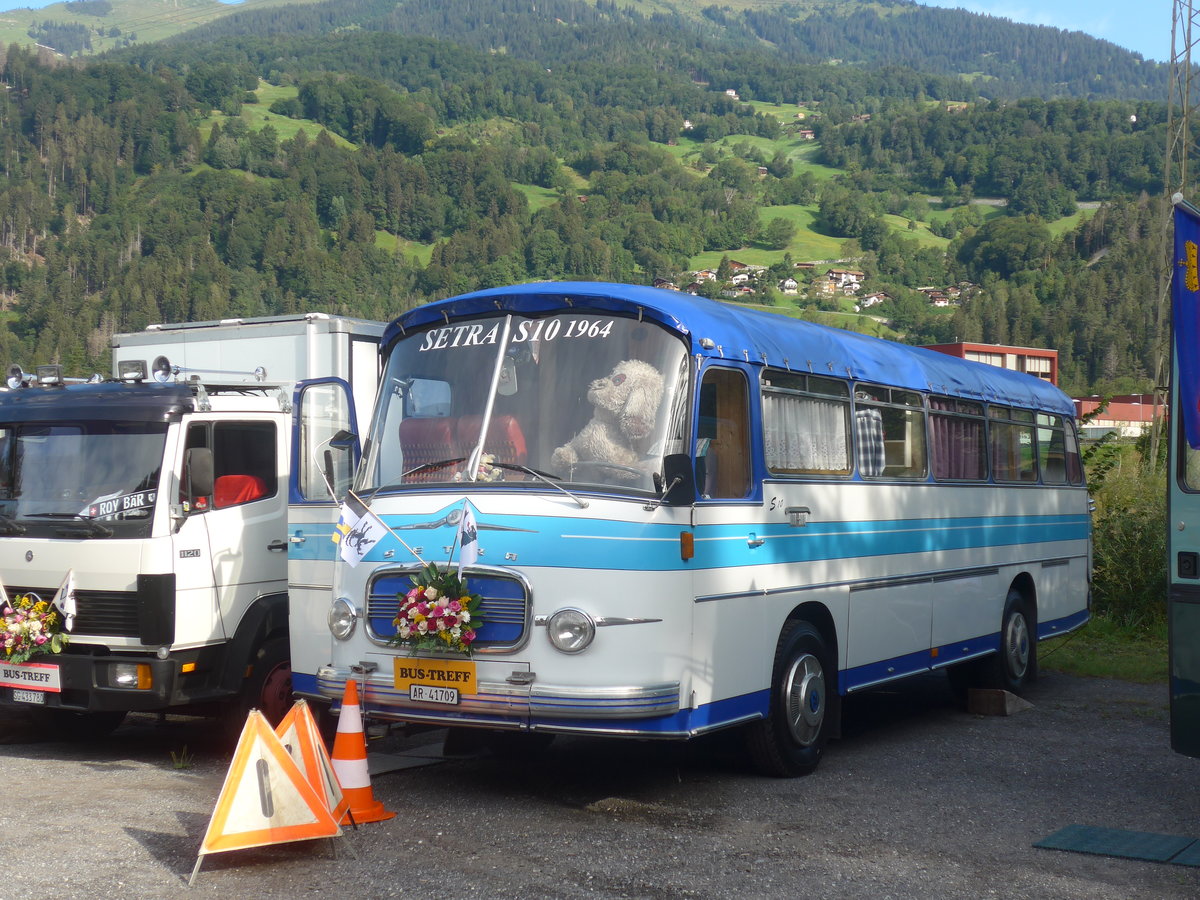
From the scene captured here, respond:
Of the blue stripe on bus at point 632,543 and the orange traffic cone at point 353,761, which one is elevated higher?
the blue stripe on bus at point 632,543

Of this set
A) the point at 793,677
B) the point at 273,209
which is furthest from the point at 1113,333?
the point at 793,677

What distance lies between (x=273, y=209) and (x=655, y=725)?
157956 millimetres

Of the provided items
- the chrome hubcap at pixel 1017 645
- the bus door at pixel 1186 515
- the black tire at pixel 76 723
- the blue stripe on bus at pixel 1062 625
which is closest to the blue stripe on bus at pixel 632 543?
the bus door at pixel 1186 515

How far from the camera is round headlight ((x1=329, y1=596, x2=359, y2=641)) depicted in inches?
310

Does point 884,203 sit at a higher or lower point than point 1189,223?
higher

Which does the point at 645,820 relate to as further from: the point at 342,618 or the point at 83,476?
the point at 83,476

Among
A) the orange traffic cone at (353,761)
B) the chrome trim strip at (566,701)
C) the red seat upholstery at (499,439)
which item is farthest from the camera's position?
the red seat upholstery at (499,439)

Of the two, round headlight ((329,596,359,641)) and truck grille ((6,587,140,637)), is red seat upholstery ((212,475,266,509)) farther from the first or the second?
round headlight ((329,596,359,641))

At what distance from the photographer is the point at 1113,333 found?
358 feet

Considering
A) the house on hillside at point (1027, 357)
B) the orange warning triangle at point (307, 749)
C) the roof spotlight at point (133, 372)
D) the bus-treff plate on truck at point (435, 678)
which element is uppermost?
the house on hillside at point (1027, 357)

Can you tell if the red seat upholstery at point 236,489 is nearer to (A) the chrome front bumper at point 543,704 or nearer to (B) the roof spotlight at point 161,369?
(B) the roof spotlight at point 161,369

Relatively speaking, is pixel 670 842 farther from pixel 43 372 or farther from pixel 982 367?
pixel 982 367

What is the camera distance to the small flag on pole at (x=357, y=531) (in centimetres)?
781

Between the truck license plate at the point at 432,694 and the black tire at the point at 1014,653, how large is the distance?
21.5ft
